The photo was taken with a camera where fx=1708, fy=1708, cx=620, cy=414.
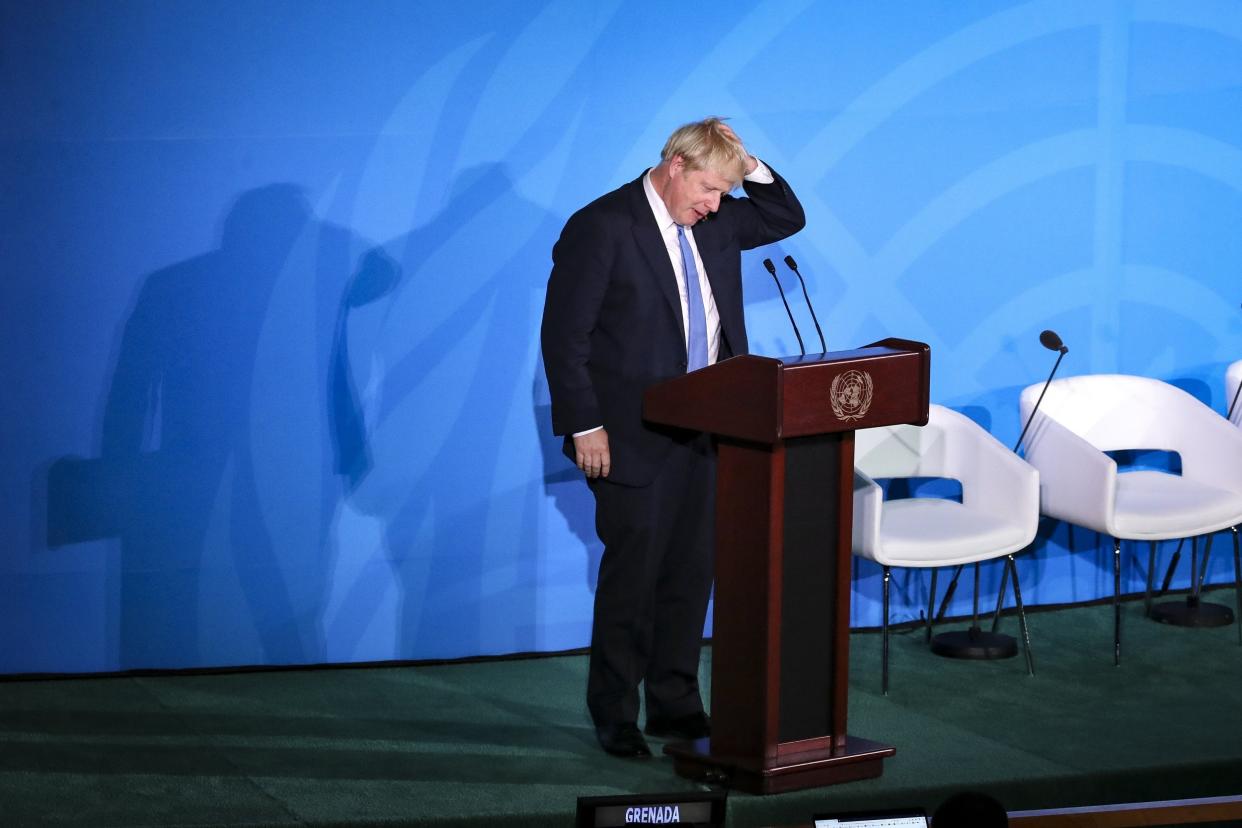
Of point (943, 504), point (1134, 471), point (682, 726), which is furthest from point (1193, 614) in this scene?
point (682, 726)

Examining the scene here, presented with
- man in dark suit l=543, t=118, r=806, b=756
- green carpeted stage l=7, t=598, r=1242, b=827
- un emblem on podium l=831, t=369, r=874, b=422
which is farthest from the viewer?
man in dark suit l=543, t=118, r=806, b=756

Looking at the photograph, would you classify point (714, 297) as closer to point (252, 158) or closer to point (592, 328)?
point (592, 328)

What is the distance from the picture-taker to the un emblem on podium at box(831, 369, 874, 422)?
376 cm

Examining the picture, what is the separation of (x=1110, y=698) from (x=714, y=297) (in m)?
1.77

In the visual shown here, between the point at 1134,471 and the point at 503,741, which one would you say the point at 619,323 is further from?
the point at 1134,471

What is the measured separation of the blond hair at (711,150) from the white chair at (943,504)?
4.24 feet

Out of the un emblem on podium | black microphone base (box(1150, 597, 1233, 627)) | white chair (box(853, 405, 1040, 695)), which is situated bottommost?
black microphone base (box(1150, 597, 1233, 627))

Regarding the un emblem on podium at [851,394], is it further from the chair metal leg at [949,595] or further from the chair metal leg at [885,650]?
the chair metal leg at [949,595]

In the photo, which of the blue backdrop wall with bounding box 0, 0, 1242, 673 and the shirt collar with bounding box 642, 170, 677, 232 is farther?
the blue backdrop wall with bounding box 0, 0, 1242, 673

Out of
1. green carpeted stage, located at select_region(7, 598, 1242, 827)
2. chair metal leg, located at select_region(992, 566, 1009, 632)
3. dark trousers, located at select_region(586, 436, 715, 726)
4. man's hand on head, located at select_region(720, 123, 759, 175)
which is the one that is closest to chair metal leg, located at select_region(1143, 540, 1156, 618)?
green carpeted stage, located at select_region(7, 598, 1242, 827)

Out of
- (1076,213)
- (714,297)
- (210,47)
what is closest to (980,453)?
(1076,213)

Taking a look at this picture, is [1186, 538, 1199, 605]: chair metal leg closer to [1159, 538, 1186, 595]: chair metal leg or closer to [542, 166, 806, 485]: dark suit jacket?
[1159, 538, 1186, 595]: chair metal leg

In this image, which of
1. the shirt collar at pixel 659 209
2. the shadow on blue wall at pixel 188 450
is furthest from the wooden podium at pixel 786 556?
the shadow on blue wall at pixel 188 450

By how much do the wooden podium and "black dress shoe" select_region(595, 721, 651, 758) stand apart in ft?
0.73
